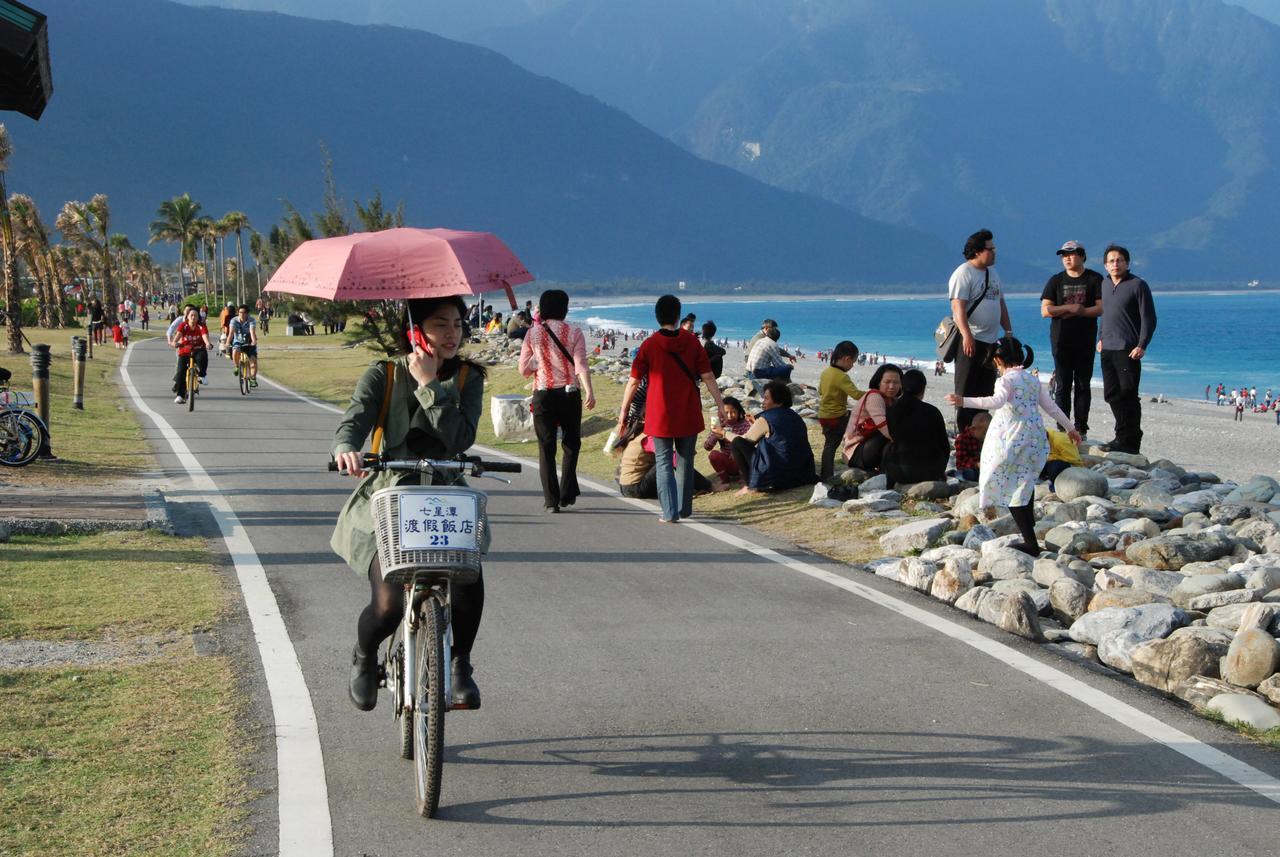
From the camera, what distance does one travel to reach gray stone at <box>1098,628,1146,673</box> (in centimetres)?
671

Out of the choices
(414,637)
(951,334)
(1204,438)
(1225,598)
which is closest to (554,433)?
(951,334)

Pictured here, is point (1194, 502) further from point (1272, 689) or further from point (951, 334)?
point (1272, 689)

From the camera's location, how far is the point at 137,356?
1757 inches

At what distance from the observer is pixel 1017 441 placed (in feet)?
29.5

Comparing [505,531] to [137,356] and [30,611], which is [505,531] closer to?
[30,611]

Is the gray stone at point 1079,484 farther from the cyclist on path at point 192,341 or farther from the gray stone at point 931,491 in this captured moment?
the cyclist on path at point 192,341

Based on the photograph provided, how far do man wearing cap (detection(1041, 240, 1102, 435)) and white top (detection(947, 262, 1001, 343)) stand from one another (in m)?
0.82

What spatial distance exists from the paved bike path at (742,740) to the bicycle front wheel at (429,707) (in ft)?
0.41

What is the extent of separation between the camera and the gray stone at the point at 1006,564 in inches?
334

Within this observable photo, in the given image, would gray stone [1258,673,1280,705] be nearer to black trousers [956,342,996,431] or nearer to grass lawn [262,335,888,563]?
grass lawn [262,335,888,563]

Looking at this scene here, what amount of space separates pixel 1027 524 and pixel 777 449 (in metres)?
3.55

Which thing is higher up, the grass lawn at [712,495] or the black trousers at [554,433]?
the black trousers at [554,433]

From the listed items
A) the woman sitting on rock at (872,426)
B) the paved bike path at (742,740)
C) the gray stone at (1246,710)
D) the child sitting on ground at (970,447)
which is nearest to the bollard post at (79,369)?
the woman sitting on rock at (872,426)

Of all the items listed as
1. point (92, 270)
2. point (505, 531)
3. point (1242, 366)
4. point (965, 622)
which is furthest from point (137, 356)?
point (92, 270)
